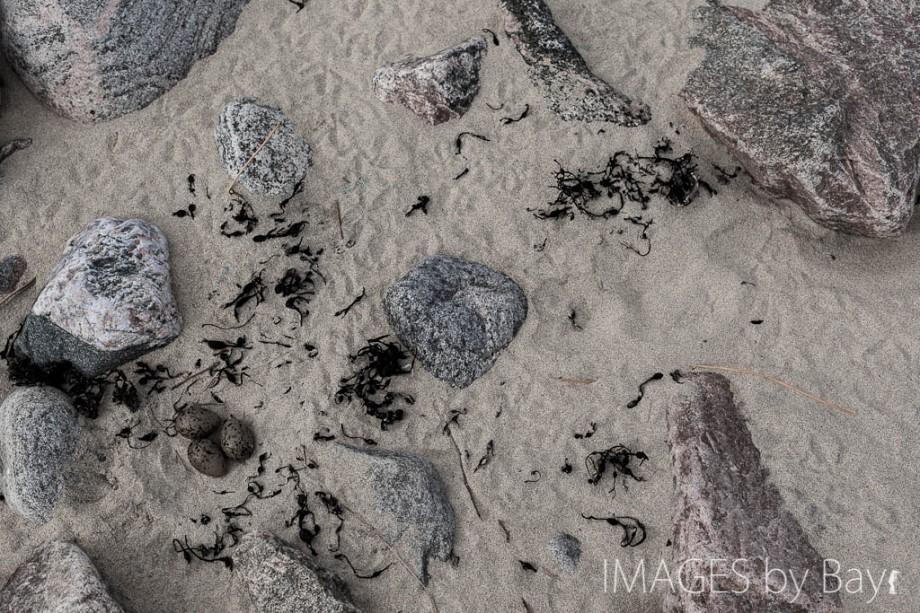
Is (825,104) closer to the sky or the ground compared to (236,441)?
closer to the sky

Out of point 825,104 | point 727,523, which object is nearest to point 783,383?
point 727,523

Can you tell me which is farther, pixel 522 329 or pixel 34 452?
pixel 522 329

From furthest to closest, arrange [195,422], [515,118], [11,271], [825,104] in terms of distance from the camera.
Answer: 1. [515,118]
2. [11,271]
3. [825,104]
4. [195,422]

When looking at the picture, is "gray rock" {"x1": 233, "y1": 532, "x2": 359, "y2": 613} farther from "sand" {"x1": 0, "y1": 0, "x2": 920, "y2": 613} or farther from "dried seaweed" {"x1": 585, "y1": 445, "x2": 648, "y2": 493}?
"dried seaweed" {"x1": 585, "y1": 445, "x2": 648, "y2": 493}

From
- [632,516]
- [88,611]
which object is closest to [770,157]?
[632,516]

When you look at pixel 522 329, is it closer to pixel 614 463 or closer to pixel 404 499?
pixel 614 463

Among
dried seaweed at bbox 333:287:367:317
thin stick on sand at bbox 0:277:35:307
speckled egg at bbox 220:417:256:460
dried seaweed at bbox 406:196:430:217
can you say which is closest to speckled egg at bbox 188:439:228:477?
speckled egg at bbox 220:417:256:460

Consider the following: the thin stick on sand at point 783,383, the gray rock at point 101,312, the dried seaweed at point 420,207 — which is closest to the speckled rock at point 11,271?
the gray rock at point 101,312
